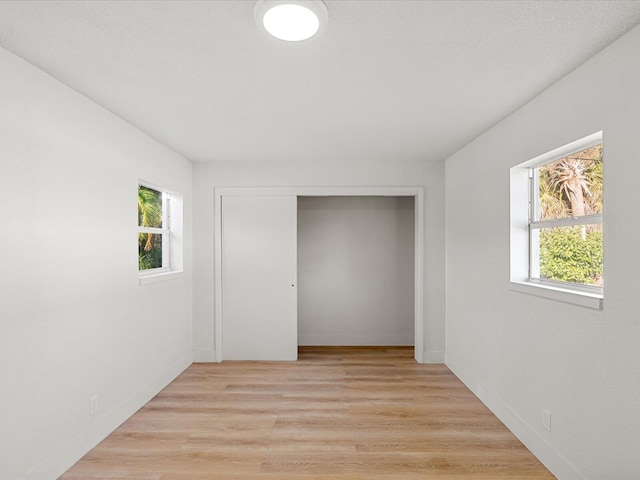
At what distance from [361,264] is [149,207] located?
3010 mm

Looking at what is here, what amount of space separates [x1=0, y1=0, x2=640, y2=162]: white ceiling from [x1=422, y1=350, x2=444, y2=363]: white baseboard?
9.00ft

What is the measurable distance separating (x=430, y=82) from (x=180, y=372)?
3884 mm

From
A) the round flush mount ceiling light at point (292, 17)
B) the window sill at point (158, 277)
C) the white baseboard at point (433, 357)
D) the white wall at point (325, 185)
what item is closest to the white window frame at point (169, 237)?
the window sill at point (158, 277)

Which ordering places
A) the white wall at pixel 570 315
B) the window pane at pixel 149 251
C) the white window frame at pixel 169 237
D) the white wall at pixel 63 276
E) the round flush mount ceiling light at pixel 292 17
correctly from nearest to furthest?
the round flush mount ceiling light at pixel 292 17 < the white wall at pixel 570 315 < the white wall at pixel 63 276 < the window pane at pixel 149 251 < the white window frame at pixel 169 237

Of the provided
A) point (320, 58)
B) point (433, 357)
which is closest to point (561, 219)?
point (320, 58)

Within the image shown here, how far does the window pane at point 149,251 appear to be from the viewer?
3.81 metres

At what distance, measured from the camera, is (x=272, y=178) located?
4.90 m

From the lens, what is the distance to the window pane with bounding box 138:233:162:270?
3807mm

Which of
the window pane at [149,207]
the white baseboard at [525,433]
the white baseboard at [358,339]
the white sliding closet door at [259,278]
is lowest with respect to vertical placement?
the white baseboard at [358,339]

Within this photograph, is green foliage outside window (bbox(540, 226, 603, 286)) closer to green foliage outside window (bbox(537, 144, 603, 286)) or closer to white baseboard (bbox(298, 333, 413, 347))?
green foliage outside window (bbox(537, 144, 603, 286))

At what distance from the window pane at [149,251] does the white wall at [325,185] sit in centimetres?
65

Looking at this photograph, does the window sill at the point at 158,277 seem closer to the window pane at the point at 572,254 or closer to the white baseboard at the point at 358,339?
the white baseboard at the point at 358,339

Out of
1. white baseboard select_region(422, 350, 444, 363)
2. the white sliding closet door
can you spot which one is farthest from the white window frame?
white baseboard select_region(422, 350, 444, 363)

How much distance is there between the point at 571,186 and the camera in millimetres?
2574
